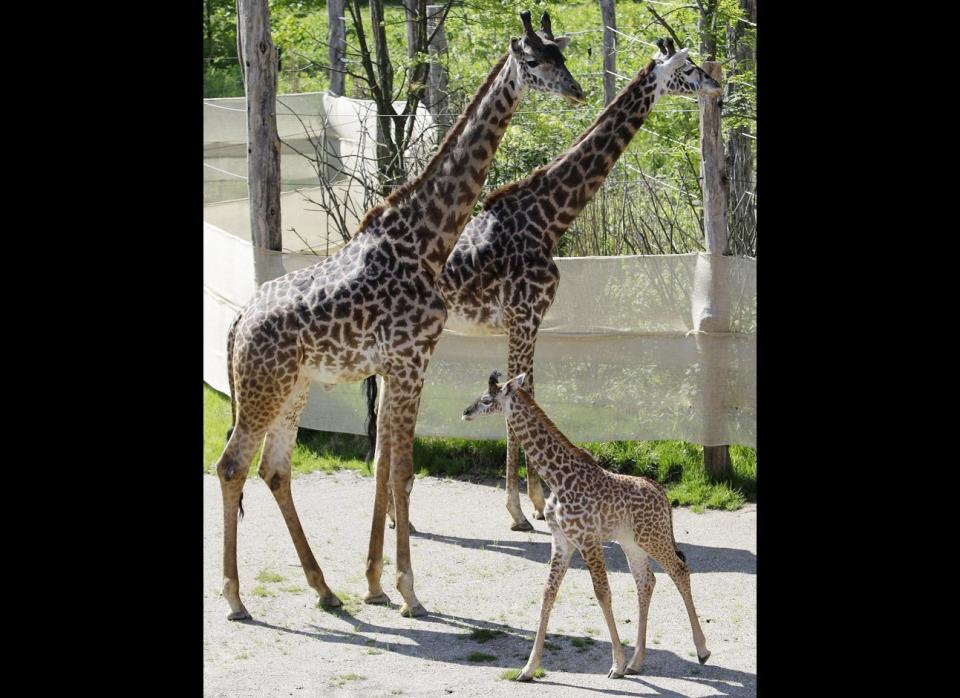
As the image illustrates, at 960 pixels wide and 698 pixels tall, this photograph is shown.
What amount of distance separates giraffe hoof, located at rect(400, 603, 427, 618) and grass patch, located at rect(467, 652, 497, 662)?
0.59 meters

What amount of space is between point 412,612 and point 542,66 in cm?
278

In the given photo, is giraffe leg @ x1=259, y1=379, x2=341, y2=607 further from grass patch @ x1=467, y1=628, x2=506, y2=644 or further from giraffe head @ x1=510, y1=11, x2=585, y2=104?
giraffe head @ x1=510, y1=11, x2=585, y2=104

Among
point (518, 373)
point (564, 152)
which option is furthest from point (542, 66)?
point (518, 373)

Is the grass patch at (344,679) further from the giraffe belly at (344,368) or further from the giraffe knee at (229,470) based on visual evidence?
the giraffe belly at (344,368)

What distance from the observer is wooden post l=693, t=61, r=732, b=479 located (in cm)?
742

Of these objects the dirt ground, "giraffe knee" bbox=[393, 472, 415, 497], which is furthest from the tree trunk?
"giraffe knee" bbox=[393, 472, 415, 497]

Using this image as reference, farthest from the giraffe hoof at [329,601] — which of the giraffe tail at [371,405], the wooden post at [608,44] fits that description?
the wooden post at [608,44]

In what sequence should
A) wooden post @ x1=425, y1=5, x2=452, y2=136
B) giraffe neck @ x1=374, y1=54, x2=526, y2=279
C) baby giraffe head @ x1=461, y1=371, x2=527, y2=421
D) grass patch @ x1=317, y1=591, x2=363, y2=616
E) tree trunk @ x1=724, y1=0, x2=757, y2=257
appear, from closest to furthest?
baby giraffe head @ x1=461, y1=371, x2=527, y2=421, giraffe neck @ x1=374, y1=54, x2=526, y2=279, grass patch @ x1=317, y1=591, x2=363, y2=616, tree trunk @ x1=724, y1=0, x2=757, y2=257, wooden post @ x1=425, y1=5, x2=452, y2=136

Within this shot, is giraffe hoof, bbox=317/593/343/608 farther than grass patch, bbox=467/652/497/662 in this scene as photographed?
Yes

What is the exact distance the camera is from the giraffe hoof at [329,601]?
5.87m

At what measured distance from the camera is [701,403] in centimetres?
753

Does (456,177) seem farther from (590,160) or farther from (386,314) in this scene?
(590,160)
